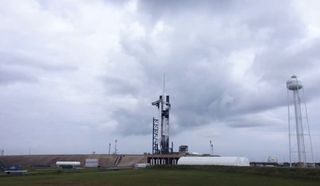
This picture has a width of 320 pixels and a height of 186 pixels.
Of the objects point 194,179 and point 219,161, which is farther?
point 219,161

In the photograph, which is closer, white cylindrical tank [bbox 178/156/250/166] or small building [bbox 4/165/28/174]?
small building [bbox 4/165/28/174]

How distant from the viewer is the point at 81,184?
1884 inches

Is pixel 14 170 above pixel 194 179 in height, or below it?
above

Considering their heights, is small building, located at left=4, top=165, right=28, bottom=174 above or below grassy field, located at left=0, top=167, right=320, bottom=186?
above

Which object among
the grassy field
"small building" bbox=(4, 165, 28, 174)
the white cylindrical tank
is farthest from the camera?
the white cylindrical tank

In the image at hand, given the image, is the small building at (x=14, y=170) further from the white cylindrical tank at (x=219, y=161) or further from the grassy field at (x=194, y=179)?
the white cylindrical tank at (x=219, y=161)

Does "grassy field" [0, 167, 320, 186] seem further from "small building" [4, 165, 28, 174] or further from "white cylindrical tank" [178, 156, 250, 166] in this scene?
"white cylindrical tank" [178, 156, 250, 166]

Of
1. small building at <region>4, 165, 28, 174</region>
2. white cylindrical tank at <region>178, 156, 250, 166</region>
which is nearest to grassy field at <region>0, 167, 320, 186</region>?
small building at <region>4, 165, 28, 174</region>

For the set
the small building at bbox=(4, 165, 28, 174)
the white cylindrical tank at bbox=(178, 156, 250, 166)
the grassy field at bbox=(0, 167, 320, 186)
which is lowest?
the grassy field at bbox=(0, 167, 320, 186)

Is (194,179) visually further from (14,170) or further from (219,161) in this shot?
(14,170)

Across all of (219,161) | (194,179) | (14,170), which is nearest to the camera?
(194,179)

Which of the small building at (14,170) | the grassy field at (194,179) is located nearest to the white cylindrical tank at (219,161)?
the grassy field at (194,179)

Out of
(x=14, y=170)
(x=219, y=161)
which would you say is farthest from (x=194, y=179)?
(x=14, y=170)

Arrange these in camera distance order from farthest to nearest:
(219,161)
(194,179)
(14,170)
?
1. (219,161)
2. (14,170)
3. (194,179)
